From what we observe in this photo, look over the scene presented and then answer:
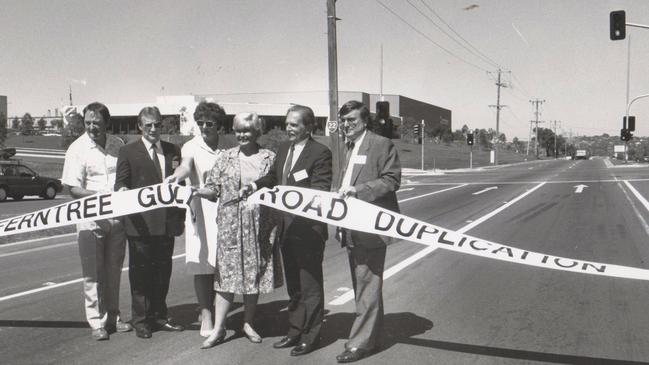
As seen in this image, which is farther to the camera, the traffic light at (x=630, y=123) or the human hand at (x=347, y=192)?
the traffic light at (x=630, y=123)

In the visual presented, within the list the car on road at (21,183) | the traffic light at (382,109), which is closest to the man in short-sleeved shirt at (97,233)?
the traffic light at (382,109)

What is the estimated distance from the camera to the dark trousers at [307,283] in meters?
5.16

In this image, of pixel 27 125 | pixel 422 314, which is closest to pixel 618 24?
pixel 422 314

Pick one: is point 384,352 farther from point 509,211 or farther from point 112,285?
point 509,211

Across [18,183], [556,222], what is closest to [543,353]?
[556,222]

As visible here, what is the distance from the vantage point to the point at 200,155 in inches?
222

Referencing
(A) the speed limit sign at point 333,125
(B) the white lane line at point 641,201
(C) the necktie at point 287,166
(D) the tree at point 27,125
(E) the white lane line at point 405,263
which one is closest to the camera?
(C) the necktie at point 287,166

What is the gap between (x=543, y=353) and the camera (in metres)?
5.00

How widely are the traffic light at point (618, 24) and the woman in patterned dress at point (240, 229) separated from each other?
22.6 metres

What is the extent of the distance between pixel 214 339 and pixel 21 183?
22.3m

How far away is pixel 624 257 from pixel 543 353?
5.36 m

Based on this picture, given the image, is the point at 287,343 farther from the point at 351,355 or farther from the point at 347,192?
the point at 347,192

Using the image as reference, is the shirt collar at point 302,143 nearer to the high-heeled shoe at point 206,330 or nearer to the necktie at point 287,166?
the necktie at point 287,166

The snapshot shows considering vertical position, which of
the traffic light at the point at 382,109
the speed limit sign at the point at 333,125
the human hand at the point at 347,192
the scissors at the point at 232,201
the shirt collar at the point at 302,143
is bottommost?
the scissors at the point at 232,201
